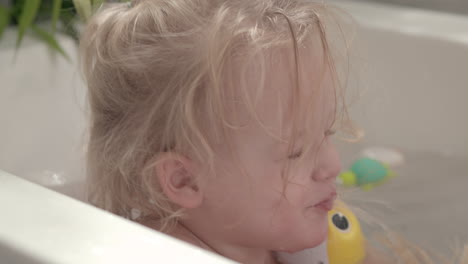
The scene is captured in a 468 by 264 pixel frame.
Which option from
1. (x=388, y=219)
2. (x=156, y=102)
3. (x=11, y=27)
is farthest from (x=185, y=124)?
(x=11, y=27)

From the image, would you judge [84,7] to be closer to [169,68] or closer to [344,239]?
[169,68]

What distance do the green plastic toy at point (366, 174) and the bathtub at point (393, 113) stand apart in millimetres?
19

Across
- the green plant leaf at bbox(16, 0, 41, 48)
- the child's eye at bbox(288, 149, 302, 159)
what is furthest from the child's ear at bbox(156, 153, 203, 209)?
the green plant leaf at bbox(16, 0, 41, 48)

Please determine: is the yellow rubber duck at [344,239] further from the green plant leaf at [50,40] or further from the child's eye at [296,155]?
the green plant leaf at [50,40]

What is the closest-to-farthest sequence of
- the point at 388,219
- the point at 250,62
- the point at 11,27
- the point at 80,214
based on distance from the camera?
the point at 80,214, the point at 250,62, the point at 388,219, the point at 11,27

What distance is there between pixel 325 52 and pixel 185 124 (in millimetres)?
176

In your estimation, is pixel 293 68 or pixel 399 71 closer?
pixel 293 68

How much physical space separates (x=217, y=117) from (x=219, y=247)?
191 millimetres

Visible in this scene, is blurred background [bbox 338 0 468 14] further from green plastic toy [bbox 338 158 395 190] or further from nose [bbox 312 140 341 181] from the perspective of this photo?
nose [bbox 312 140 341 181]

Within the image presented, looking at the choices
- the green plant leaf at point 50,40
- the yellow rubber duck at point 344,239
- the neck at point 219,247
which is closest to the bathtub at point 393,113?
the green plant leaf at point 50,40

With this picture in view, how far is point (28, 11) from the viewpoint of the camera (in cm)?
129

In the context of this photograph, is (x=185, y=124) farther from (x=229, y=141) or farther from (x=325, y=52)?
(x=325, y=52)

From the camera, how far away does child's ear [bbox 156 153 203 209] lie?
0.73 m

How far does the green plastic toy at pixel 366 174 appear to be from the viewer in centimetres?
126
